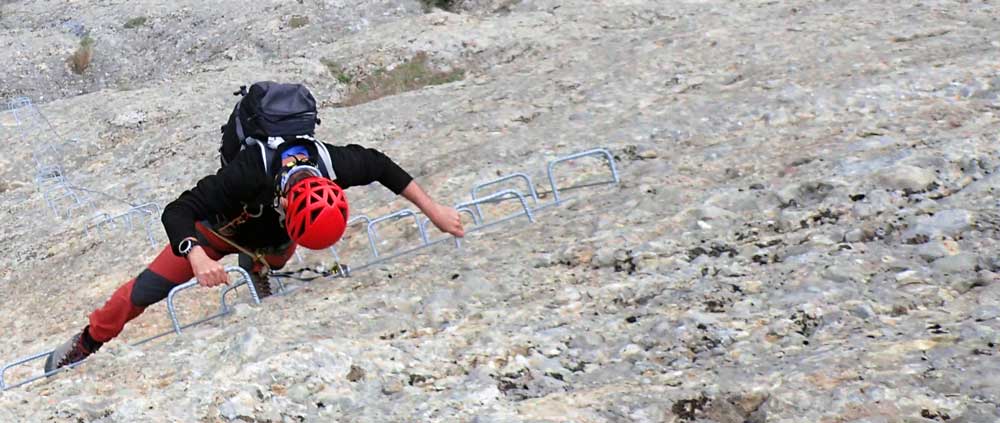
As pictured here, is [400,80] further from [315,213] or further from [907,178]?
[315,213]

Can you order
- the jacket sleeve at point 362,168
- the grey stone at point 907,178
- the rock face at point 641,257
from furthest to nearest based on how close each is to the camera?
the grey stone at point 907,178 < the jacket sleeve at point 362,168 < the rock face at point 641,257

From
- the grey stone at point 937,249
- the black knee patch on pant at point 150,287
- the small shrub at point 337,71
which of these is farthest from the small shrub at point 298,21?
the grey stone at point 937,249

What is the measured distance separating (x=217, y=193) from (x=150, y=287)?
1.20 metres

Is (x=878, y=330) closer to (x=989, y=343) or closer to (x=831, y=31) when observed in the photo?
(x=989, y=343)

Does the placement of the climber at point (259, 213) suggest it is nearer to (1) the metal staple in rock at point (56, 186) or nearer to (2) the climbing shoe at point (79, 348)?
(2) the climbing shoe at point (79, 348)

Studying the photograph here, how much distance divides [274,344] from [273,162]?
1.31m

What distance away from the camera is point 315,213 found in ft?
18.0

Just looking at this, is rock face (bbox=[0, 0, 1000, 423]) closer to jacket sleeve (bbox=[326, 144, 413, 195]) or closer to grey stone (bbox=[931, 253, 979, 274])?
grey stone (bbox=[931, 253, 979, 274])

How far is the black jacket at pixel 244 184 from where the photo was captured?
6.16 m

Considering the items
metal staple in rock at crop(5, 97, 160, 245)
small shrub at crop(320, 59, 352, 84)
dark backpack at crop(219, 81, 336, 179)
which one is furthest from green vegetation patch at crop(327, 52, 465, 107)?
dark backpack at crop(219, 81, 336, 179)

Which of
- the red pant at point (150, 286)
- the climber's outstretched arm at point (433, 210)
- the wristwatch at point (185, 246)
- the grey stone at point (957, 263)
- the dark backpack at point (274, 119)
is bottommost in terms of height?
the red pant at point (150, 286)

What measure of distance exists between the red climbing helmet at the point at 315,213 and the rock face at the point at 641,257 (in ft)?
2.02

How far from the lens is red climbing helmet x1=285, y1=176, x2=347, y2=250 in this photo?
5457mm

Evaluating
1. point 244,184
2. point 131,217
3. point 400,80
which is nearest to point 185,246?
point 244,184
